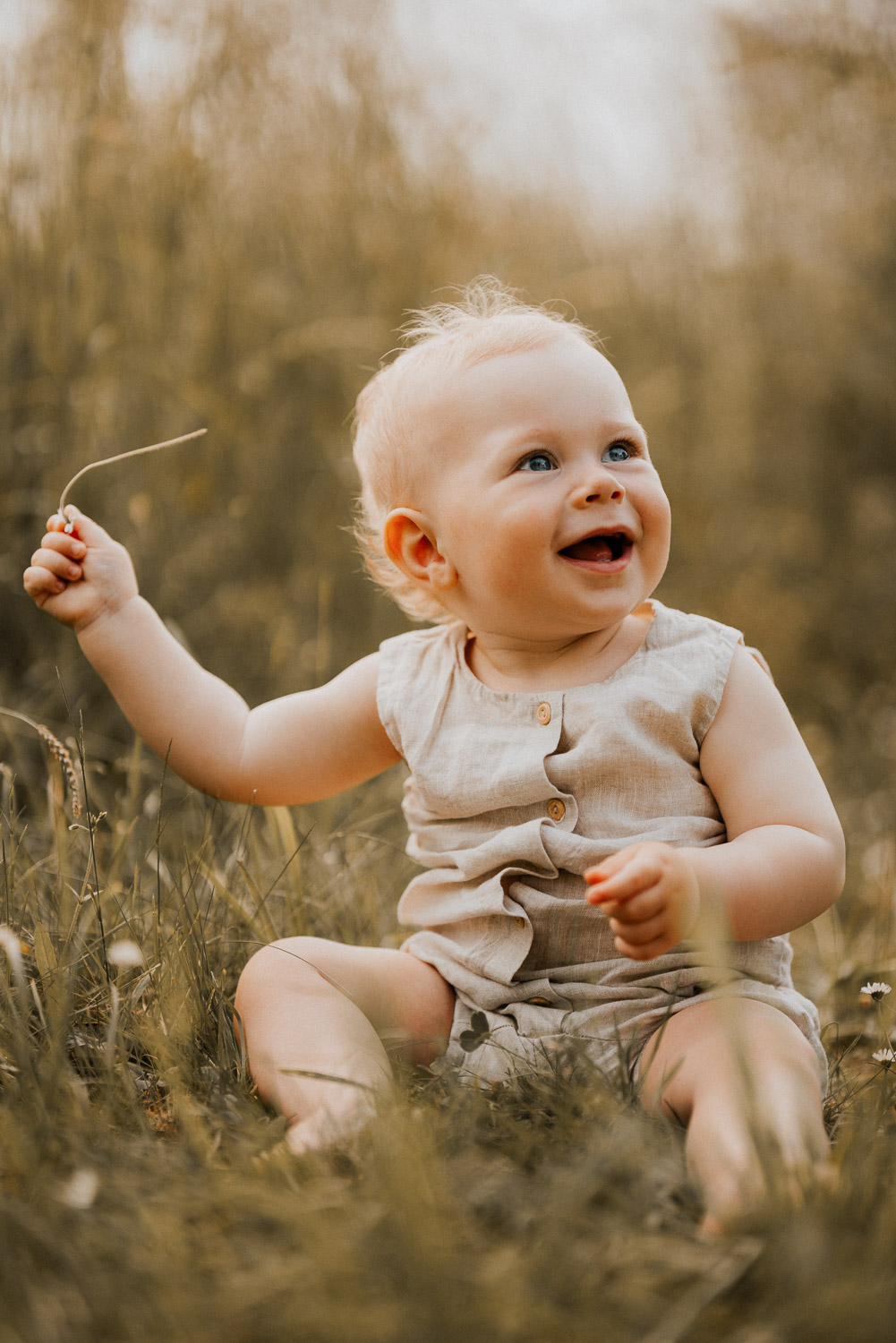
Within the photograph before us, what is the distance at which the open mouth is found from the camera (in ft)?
4.62

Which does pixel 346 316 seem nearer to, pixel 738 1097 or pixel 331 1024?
pixel 331 1024

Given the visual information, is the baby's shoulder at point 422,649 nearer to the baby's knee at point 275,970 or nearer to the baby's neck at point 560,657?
the baby's neck at point 560,657

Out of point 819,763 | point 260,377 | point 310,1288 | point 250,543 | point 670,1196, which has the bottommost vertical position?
point 819,763

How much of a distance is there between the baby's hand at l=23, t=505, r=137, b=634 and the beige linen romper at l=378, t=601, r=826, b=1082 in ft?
1.49

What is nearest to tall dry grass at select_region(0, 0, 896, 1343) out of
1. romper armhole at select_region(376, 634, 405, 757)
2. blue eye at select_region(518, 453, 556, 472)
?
romper armhole at select_region(376, 634, 405, 757)

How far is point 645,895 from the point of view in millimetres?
1104

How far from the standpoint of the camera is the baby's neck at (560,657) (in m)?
1.46

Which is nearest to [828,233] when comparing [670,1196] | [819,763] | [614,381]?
[819,763]

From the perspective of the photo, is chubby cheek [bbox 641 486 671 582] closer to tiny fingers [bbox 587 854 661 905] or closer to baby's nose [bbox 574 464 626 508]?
baby's nose [bbox 574 464 626 508]

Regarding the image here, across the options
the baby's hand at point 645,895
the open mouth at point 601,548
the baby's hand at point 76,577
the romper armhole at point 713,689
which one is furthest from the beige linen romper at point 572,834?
the baby's hand at point 76,577

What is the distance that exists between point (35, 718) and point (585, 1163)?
156cm

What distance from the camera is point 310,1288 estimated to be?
0.84m

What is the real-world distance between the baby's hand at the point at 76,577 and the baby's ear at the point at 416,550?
1.17ft

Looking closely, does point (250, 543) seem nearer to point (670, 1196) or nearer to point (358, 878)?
point (358, 878)
